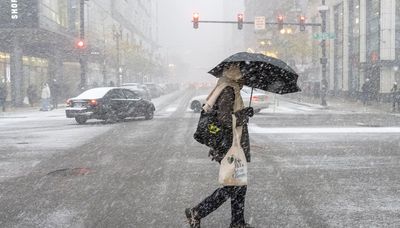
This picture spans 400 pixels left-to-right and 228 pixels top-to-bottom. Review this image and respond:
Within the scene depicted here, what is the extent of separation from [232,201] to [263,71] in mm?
1408

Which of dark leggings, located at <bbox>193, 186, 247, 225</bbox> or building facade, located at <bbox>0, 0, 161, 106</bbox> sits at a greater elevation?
building facade, located at <bbox>0, 0, 161, 106</bbox>

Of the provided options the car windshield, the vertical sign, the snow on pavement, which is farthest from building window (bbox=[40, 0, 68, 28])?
the snow on pavement

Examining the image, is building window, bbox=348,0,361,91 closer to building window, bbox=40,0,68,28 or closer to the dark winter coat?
building window, bbox=40,0,68,28

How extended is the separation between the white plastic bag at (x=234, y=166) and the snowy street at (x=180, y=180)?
33.1 inches

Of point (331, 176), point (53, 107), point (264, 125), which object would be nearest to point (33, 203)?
point (331, 176)

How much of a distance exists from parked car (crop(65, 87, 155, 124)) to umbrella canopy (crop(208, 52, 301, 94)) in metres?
14.3

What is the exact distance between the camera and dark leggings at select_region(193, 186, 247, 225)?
527 cm

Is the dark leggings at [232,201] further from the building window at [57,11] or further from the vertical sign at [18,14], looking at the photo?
the building window at [57,11]

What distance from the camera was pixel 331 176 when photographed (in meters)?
8.62


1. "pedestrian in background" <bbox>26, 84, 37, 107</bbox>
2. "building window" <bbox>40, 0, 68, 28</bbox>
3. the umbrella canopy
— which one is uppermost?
"building window" <bbox>40, 0, 68, 28</bbox>

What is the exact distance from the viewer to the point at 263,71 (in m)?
5.43

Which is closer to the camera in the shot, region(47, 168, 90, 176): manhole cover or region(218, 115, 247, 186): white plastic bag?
region(218, 115, 247, 186): white plastic bag

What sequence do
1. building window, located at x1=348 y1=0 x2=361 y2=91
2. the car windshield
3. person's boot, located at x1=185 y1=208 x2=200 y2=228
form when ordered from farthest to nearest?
building window, located at x1=348 y1=0 x2=361 y2=91
the car windshield
person's boot, located at x1=185 y1=208 x2=200 y2=228

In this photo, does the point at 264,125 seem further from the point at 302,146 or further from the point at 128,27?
the point at 128,27
